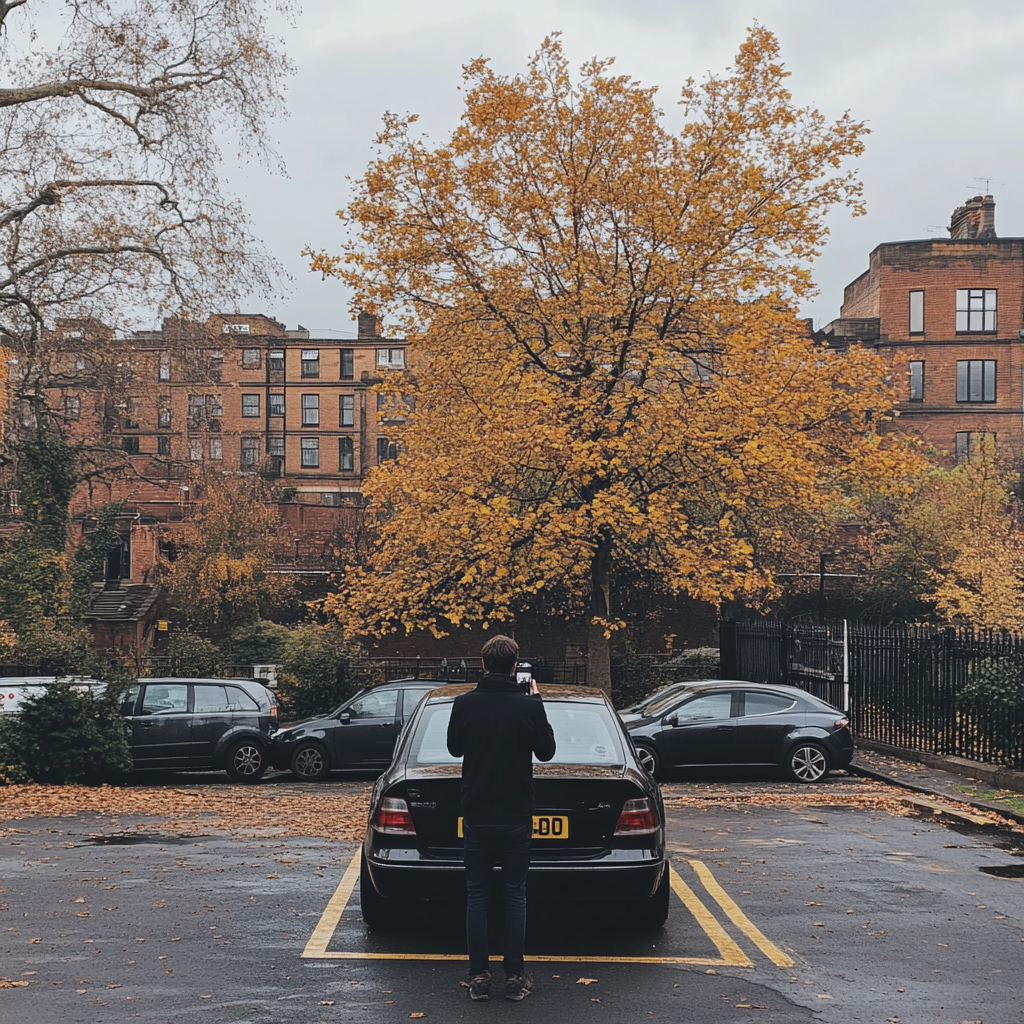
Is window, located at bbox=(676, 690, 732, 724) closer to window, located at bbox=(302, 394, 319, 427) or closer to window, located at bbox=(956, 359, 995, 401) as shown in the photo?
window, located at bbox=(956, 359, 995, 401)

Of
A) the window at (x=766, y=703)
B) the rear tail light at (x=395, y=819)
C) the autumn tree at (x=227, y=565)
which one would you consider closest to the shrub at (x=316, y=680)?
the autumn tree at (x=227, y=565)

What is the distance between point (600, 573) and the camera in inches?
1005

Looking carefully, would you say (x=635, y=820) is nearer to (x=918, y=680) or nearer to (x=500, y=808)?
(x=500, y=808)

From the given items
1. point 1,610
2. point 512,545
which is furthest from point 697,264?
point 1,610

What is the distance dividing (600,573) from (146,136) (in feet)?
A: 42.4

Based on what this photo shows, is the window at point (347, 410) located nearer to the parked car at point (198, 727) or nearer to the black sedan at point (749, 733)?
the parked car at point (198, 727)

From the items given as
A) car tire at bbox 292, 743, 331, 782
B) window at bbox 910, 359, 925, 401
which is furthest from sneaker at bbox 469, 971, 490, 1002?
window at bbox 910, 359, 925, 401

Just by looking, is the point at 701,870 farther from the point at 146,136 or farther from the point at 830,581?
the point at 830,581

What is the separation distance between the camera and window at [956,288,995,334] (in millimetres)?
63781

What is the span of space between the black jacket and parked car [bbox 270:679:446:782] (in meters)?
13.0

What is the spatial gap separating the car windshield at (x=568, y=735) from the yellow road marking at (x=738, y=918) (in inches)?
52.3

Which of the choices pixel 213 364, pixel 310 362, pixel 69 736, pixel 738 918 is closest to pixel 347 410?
pixel 310 362

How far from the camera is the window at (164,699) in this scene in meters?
19.7

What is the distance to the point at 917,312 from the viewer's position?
6406cm
